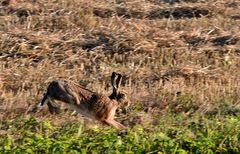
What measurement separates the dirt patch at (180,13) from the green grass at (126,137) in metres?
6.09

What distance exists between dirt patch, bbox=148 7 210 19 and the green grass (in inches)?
240

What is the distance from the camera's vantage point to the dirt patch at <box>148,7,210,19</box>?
13430 mm

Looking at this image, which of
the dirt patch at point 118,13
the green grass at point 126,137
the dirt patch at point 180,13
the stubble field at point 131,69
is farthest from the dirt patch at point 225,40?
the green grass at point 126,137

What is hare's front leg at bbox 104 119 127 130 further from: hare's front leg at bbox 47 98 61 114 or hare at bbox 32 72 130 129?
hare's front leg at bbox 47 98 61 114

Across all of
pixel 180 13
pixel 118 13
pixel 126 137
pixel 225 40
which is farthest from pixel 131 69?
pixel 180 13

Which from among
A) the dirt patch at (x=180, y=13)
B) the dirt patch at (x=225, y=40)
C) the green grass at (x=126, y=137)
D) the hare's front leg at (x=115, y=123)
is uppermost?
the green grass at (x=126, y=137)

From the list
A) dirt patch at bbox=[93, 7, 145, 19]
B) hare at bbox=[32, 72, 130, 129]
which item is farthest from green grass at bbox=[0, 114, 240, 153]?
dirt patch at bbox=[93, 7, 145, 19]

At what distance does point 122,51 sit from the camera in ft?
35.2

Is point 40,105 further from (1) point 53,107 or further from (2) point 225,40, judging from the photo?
(2) point 225,40

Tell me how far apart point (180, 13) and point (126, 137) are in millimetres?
7118

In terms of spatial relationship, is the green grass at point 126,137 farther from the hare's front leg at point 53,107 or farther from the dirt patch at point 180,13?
the dirt patch at point 180,13

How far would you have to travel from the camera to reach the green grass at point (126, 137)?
657 cm

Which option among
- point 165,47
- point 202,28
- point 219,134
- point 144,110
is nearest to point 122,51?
point 165,47

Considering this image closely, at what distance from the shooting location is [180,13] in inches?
537
